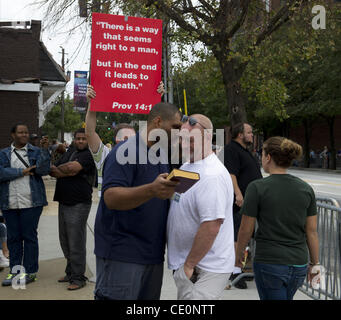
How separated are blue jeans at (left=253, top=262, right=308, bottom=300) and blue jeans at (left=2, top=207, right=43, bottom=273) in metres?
3.15

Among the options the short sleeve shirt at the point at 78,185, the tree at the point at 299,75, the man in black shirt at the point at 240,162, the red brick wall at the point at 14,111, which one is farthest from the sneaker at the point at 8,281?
the red brick wall at the point at 14,111

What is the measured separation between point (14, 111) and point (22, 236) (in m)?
7.55

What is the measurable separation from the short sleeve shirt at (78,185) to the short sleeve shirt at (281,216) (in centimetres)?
267

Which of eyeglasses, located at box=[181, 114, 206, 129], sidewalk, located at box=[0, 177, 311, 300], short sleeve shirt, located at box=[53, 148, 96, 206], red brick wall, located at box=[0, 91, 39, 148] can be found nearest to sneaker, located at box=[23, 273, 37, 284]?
sidewalk, located at box=[0, 177, 311, 300]

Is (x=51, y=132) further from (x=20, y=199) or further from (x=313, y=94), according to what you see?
(x=20, y=199)

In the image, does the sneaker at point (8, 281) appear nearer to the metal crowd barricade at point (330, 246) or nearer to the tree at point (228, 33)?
the metal crowd barricade at point (330, 246)

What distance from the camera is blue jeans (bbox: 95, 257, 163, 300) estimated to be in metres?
2.56

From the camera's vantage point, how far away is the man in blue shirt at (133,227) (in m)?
2.54

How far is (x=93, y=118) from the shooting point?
374 centimetres

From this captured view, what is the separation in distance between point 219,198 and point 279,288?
3.21 feet

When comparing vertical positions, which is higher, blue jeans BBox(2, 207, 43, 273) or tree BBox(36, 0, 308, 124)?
tree BBox(36, 0, 308, 124)

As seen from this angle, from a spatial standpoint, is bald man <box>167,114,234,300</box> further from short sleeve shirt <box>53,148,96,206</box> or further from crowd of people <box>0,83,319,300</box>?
short sleeve shirt <box>53,148,96,206</box>

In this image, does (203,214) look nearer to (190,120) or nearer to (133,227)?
(133,227)

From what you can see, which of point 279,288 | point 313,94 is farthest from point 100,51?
point 313,94
